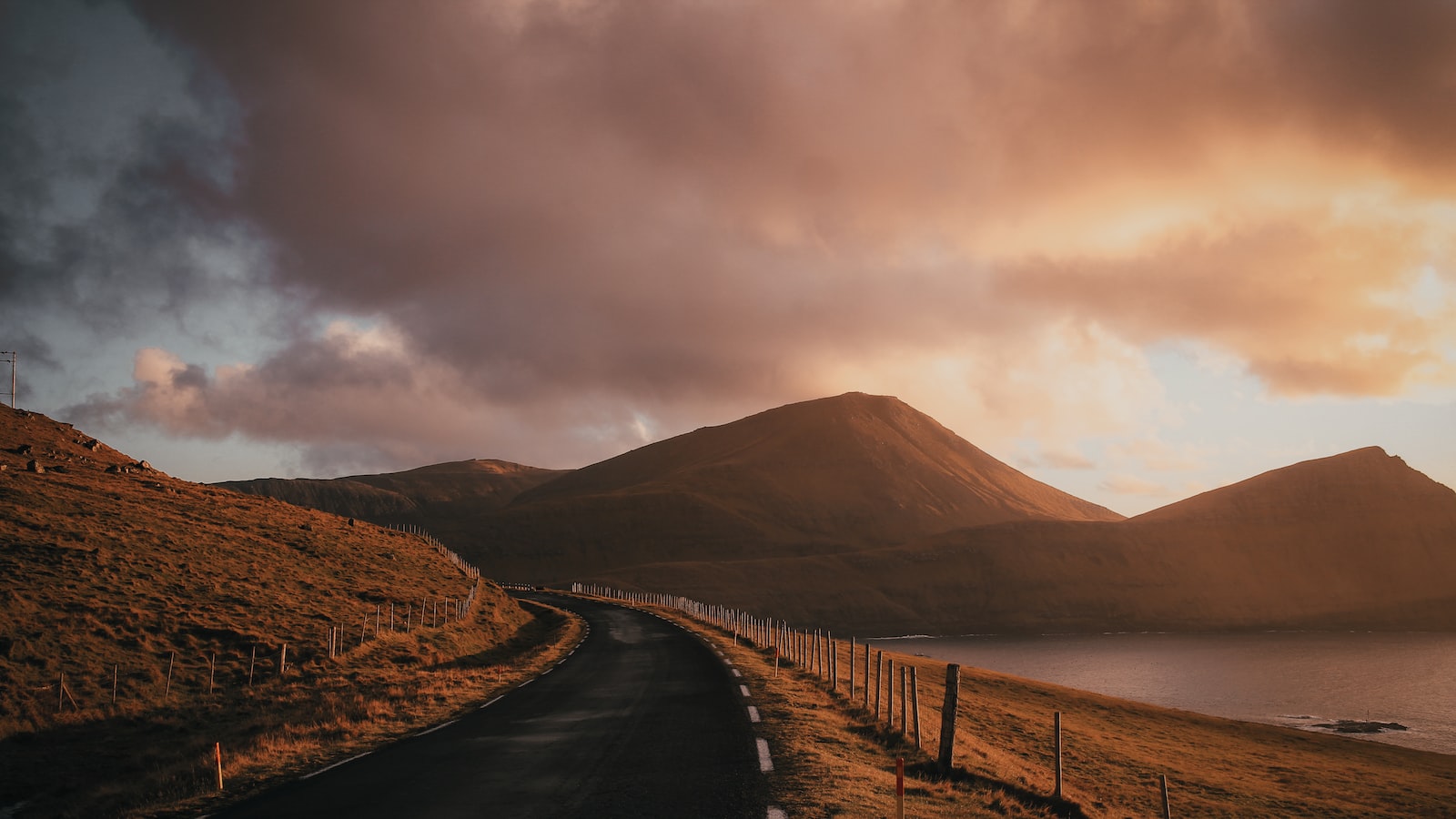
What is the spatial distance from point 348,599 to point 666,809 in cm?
4571

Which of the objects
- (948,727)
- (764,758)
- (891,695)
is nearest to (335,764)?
(764,758)

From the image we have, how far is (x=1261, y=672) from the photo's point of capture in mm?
126938

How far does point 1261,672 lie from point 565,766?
143066 millimetres

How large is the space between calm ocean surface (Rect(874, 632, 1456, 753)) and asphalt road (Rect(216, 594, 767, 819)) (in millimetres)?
81526

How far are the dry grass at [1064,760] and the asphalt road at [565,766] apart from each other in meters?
1.25

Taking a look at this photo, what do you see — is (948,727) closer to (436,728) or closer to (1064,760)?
(436,728)

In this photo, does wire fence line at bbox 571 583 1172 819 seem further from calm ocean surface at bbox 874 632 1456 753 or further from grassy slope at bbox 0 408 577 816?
calm ocean surface at bbox 874 632 1456 753

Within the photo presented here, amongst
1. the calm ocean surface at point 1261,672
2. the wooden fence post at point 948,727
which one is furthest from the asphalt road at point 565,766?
the calm ocean surface at point 1261,672

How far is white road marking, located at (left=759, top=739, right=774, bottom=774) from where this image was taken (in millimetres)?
14531

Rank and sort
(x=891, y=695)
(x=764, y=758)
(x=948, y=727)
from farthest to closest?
(x=891, y=695), (x=948, y=727), (x=764, y=758)

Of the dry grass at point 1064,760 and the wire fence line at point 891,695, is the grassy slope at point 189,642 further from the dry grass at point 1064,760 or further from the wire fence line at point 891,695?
the wire fence line at point 891,695

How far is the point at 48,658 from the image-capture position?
33531mm

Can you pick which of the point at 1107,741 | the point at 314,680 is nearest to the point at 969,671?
the point at 1107,741

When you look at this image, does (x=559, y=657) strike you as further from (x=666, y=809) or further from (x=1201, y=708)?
(x=1201, y=708)
